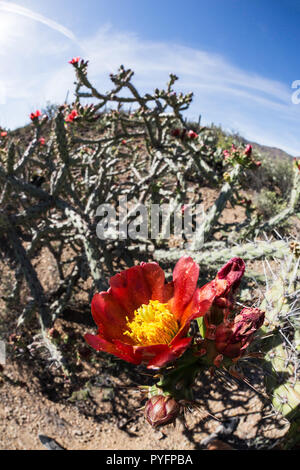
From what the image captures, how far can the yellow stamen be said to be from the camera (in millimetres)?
843

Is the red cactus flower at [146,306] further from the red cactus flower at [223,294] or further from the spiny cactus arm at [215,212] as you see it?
the spiny cactus arm at [215,212]

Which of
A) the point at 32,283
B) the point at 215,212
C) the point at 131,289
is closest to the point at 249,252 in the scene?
the point at 215,212

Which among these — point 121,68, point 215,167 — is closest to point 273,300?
point 121,68

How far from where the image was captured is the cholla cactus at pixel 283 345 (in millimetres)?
1183

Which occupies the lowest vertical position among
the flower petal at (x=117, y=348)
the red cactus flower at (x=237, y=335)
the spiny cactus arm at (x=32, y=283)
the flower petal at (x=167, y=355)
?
the spiny cactus arm at (x=32, y=283)

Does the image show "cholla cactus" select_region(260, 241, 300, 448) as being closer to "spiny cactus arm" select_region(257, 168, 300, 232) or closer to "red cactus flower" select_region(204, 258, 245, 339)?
"red cactus flower" select_region(204, 258, 245, 339)

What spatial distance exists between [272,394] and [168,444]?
171 centimetres

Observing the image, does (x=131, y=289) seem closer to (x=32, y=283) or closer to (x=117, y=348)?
(x=117, y=348)

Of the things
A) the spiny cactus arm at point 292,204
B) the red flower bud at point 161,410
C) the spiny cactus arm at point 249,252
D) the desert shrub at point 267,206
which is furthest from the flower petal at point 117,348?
the desert shrub at point 267,206

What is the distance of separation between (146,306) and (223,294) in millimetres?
232

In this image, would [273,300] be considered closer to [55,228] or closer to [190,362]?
[190,362]

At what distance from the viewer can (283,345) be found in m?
1.28

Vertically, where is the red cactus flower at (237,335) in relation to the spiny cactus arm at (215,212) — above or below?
below

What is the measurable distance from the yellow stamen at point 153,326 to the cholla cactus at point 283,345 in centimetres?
46
